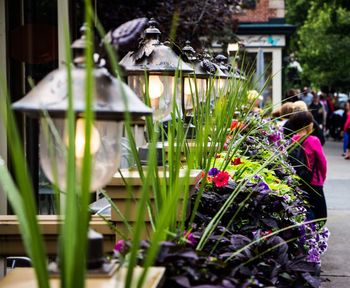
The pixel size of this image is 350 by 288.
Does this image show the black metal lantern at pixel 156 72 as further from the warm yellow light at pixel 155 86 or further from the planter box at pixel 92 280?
the planter box at pixel 92 280

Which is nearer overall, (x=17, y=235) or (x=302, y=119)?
(x=17, y=235)

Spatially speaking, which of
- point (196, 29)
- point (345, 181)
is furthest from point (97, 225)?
point (345, 181)

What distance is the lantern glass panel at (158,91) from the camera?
14.5 ft

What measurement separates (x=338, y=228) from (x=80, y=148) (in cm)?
811

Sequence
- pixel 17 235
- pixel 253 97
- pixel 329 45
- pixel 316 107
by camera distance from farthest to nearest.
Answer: pixel 329 45 < pixel 316 107 < pixel 253 97 < pixel 17 235

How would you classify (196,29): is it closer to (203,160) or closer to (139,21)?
(203,160)

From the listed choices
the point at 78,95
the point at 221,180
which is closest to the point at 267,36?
the point at 221,180

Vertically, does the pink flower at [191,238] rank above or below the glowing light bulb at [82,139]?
below

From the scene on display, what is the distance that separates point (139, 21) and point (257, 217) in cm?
201

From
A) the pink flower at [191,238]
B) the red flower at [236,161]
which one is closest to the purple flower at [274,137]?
the red flower at [236,161]

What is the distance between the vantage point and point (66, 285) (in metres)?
2.02

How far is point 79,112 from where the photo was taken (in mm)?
2160

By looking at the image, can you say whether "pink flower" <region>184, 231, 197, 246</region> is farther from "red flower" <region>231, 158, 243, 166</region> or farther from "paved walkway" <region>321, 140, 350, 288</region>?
"red flower" <region>231, 158, 243, 166</region>

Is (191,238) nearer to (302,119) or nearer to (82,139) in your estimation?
(82,139)
